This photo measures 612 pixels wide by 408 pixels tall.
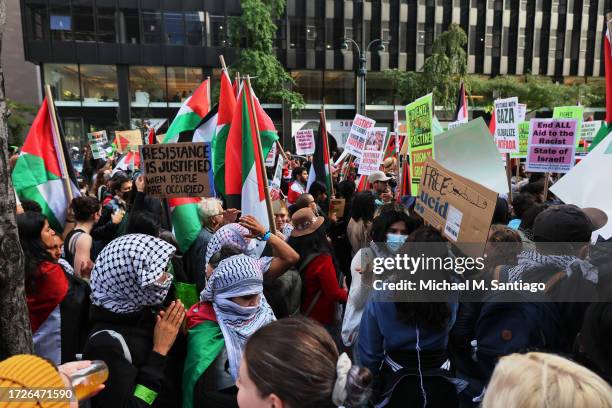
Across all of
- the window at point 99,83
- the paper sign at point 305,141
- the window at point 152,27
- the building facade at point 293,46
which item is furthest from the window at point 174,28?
the paper sign at point 305,141

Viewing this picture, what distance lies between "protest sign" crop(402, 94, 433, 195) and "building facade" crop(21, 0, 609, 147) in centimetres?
2762

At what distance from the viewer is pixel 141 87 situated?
30.9 m

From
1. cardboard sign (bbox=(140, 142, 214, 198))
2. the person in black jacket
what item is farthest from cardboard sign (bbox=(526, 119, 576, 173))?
the person in black jacket

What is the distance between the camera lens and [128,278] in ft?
6.26

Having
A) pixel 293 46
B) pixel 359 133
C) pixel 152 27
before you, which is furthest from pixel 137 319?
pixel 293 46

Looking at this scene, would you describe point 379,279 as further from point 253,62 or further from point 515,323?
point 253,62

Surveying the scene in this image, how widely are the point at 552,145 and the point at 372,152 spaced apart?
9.74 feet

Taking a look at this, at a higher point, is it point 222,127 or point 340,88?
point 340,88

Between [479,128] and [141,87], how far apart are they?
3158cm

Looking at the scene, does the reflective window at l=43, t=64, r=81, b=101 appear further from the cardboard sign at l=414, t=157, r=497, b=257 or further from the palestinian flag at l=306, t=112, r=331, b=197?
the cardboard sign at l=414, t=157, r=497, b=257

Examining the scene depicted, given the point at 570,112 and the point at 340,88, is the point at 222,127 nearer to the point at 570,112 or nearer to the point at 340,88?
the point at 570,112

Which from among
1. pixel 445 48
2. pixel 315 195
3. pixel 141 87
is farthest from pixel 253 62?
pixel 315 195

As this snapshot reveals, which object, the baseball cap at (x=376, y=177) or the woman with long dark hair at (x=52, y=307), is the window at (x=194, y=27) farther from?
the woman with long dark hair at (x=52, y=307)

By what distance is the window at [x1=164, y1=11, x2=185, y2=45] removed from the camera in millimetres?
29859
